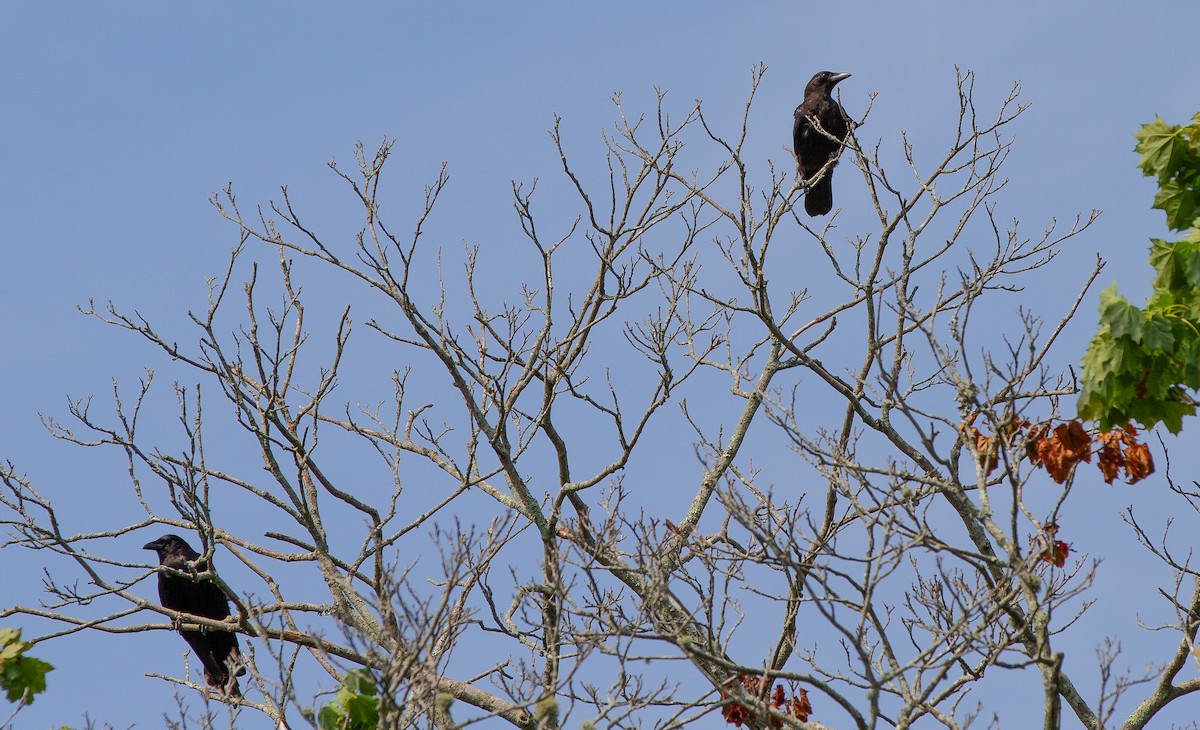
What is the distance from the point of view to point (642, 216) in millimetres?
6508

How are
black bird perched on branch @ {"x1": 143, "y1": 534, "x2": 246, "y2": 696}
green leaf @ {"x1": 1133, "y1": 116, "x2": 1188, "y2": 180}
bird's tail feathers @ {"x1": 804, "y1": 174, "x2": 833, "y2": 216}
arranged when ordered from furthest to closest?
bird's tail feathers @ {"x1": 804, "y1": 174, "x2": 833, "y2": 216} < black bird perched on branch @ {"x1": 143, "y1": 534, "x2": 246, "y2": 696} < green leaf @ {"x1": 1133, "y1": 116, "x2": 1188, "y2": 180}

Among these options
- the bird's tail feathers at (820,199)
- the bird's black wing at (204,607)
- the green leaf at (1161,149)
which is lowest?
the green leaf at (1161,149)

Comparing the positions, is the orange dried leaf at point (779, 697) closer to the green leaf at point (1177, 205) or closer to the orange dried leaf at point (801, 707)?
the orange dried leaf at point (801, 707)

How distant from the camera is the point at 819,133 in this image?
10.9 m

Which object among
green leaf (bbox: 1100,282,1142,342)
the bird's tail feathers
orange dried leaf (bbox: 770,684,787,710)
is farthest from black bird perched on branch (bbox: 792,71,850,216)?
green leaf (bbox: 1100,282,1142,342)

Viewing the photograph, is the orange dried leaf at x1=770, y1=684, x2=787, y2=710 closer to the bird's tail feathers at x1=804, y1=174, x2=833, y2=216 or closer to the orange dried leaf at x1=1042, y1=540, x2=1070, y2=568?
the orange dried leaf at x1=1042, y1=540, x2=1070, y2=568

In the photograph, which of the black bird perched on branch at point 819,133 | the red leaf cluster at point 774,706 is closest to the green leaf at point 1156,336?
the red leaf cluster at point 774,706

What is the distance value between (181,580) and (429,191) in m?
3.78

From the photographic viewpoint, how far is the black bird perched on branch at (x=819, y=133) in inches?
431

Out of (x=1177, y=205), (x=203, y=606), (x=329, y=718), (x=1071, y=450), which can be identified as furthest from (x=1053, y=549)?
(x=203, y=606)

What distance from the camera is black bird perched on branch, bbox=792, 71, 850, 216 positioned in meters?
10.9

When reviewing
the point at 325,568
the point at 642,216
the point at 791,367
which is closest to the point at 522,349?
the point at 642,216

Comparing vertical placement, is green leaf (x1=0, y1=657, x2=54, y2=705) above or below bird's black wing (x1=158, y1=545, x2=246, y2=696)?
below

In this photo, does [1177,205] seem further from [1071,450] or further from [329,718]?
[329,718]
